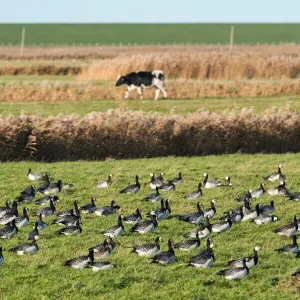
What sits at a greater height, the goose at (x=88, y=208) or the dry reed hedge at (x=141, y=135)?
the dry reed hedge at (x=141, y=135)

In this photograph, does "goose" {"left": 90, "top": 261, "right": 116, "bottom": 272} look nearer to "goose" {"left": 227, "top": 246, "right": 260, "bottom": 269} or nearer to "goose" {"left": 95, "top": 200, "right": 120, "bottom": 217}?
"goose" {"left": 227, "top": 246, "right": 260, "bottom": 269}

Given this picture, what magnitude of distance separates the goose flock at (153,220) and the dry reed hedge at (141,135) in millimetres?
4709

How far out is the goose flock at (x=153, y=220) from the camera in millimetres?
16719

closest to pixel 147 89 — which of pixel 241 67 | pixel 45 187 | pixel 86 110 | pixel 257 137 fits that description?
pixel 241 67

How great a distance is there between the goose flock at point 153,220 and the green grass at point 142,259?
0.16m

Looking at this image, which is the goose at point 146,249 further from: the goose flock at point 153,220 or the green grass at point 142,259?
the green grass at point 142,259

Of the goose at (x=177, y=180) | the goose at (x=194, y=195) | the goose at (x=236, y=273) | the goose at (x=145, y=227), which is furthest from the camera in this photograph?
the goose at (x=177, y=180)

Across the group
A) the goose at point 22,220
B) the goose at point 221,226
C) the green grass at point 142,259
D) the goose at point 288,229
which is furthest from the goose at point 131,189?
the goose at point 288,229

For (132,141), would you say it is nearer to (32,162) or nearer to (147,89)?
(32,162)

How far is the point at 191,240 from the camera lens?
18031mm

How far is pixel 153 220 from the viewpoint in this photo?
19.5 m

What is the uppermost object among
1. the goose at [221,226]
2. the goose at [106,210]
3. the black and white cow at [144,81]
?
the black and white cow at [144,81]

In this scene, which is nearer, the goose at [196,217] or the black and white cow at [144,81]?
the goose at [196,217]

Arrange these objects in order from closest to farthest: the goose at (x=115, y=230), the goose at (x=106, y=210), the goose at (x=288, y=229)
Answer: the goose at (x=288, y=229)
the goose at (x=115, y=230)
the goose at (x=106, y=210)
